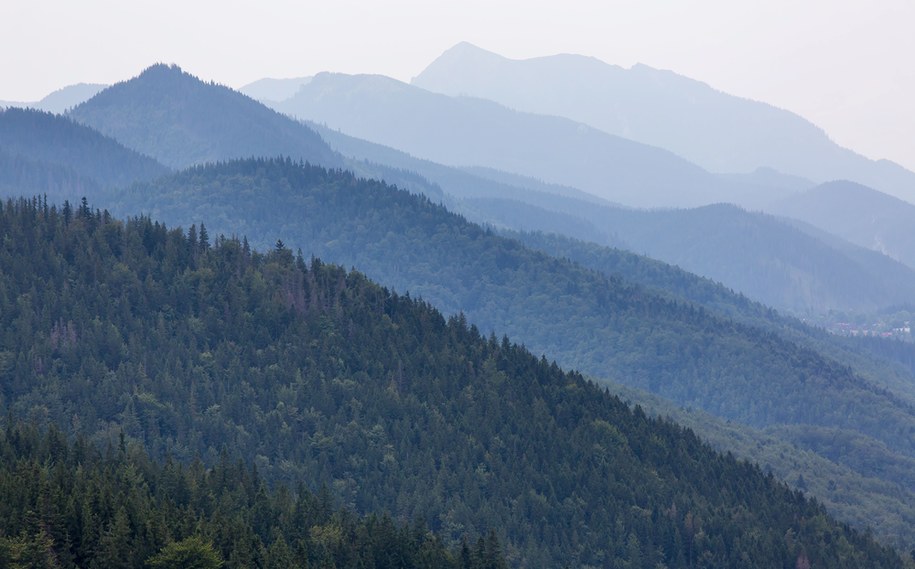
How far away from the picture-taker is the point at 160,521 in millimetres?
113000

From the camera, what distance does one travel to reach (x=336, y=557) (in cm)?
13238

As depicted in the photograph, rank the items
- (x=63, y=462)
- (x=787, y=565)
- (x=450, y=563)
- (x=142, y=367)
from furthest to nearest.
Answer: (x=142, y=367)
(x=787, y=565)
(x=450, y=563)
(x=63, y=462)

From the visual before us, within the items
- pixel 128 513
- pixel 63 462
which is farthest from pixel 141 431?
pixel 128 513

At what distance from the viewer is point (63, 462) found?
130m

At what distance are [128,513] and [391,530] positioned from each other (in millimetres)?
30939

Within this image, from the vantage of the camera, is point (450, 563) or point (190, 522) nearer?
point (190, 522)

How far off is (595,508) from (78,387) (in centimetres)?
6905

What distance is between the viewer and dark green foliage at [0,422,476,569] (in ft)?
351

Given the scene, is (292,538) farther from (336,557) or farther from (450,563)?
(450,563)

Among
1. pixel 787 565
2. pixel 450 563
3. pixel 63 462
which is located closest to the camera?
pixel 63 462

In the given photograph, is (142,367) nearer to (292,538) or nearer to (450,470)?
(450,470)

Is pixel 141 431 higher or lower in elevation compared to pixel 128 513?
lower

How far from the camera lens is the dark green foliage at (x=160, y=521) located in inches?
4208

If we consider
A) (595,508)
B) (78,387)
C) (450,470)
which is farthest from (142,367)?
(595,508)
